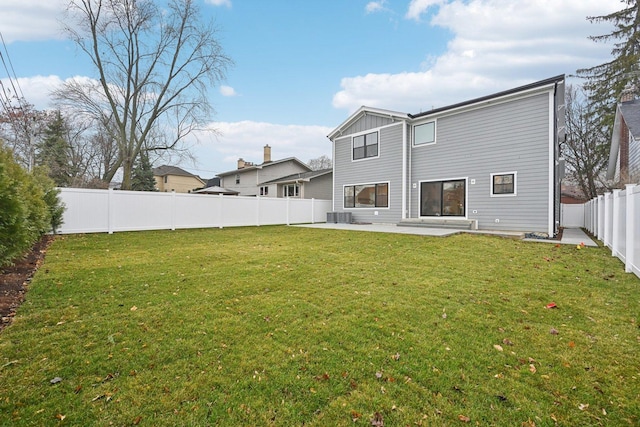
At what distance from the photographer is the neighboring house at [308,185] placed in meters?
22.2

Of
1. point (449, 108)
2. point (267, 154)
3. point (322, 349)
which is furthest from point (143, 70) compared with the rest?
point (322, 349)

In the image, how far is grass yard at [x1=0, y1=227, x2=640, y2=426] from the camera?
6.38ft

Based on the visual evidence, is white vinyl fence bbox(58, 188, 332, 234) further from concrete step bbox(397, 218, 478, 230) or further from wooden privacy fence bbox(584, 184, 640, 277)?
wooden privacy fence bbox(584, 184, 640, 277)

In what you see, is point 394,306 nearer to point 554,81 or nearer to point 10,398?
point 10,398

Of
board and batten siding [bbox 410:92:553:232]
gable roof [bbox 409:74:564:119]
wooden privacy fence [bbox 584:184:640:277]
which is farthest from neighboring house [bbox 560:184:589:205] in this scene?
wooden privacy fence [bbox 584:184:640:277]

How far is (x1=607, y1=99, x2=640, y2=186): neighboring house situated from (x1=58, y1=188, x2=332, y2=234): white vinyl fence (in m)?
14.5

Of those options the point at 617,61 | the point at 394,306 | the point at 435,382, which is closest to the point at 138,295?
the point at 394,306

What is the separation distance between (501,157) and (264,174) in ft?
64.2

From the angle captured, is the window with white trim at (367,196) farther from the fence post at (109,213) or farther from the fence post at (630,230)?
the fence post at (109,213)

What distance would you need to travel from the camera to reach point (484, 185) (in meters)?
12.0

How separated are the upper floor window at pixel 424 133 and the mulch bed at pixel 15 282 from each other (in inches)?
555

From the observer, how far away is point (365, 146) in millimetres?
16453

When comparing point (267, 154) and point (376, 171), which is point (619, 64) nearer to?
point (376, 171)

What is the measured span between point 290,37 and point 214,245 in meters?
11.2
